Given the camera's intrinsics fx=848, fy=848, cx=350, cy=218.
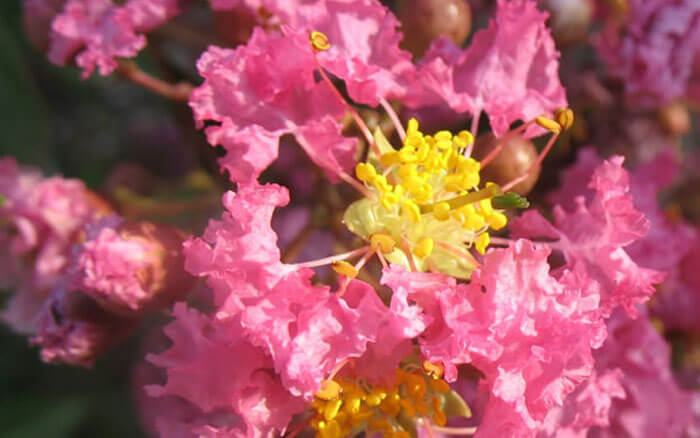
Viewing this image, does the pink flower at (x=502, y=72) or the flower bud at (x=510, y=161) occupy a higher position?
the pink flower at (x=502, y=72)

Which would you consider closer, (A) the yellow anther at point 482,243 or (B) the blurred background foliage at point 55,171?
(A) the yellow anther at point 482,243

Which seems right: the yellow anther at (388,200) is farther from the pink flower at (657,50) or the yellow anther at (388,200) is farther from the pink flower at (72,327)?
the pink flower at (657,50)

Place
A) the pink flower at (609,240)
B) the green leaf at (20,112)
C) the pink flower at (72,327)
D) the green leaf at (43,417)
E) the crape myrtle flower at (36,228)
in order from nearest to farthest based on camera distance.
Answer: the pink flower at (609,240)
the pink flower at (72,327)
the crape myrtle flower at (36,228)
the green leaf at (43,417)
the green leaf at (20,112)

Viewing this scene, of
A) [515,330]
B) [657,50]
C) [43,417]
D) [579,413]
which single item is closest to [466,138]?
[515,330]

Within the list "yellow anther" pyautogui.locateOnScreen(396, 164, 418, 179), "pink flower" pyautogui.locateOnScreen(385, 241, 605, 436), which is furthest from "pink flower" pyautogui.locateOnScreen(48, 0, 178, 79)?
"pink flower" pyautogui.locateOnScreen(385, 241, 605, 436)

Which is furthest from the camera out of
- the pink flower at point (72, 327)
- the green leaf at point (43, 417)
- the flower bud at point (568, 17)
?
the green leaf at point (43, 417)

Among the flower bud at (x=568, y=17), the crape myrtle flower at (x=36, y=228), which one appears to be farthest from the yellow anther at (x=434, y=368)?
the flower bud at (x=568, y=17)

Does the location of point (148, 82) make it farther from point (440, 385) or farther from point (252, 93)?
point (440, 385)
